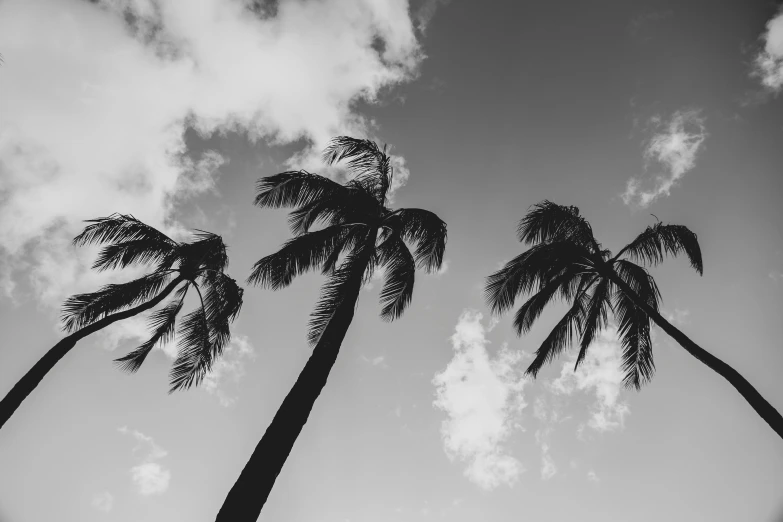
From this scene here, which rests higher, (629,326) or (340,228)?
(629,326)

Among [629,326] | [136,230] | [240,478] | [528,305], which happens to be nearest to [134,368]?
[136,230]

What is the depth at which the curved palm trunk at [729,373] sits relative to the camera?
22.6 ft

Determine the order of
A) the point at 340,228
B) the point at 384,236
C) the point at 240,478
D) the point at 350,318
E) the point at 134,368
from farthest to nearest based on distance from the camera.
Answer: the point at 134,368, the point at 384,236, the point at 340,228, the point at 350,318, the point at 240,478

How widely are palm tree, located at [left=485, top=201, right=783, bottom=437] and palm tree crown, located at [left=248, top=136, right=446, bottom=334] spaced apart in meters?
2.63

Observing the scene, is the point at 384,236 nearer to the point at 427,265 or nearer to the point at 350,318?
the point at 427,265

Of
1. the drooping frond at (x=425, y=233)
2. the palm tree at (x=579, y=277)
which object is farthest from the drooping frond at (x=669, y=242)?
the drooping frond at (x=425, y=233)

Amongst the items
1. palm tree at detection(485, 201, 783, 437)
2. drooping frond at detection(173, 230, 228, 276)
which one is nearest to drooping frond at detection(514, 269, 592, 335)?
palm tree at detection(485, 201, 783, 437)

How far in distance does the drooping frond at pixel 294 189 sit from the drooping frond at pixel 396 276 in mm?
1994

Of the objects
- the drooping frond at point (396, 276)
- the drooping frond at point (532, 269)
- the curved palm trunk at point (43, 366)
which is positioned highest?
the drooping frond at point (532, 269)

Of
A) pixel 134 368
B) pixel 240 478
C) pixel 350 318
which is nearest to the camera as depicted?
pixel 240 478

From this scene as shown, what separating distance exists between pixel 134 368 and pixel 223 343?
2741mm

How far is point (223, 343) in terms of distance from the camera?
40.5 ft

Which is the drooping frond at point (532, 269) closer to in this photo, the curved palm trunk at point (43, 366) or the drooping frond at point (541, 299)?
the drooping frond at point (541, 299)

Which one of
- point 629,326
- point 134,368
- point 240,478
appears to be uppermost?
point 629,326
